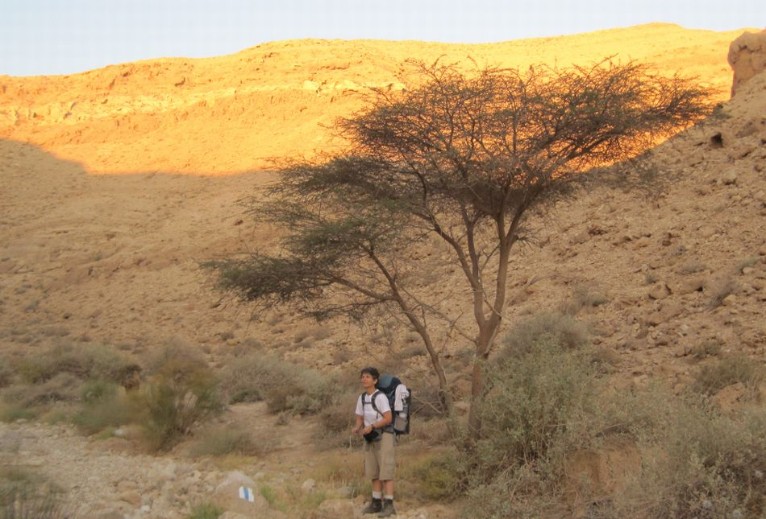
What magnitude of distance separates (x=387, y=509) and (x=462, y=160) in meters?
3.70

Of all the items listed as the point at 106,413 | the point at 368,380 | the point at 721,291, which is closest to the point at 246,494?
the point at 368,380

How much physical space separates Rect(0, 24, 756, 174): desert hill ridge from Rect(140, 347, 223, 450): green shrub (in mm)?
20467

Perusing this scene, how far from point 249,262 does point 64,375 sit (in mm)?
8195

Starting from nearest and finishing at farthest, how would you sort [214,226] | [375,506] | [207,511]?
[207,511] < [375,506] < [214,226]

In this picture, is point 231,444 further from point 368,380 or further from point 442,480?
point 368,380

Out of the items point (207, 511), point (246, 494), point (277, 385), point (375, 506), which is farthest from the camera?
point (277, 385)

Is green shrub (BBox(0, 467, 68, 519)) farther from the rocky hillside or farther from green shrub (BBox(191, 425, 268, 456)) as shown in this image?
green shrub (BBox(191, 425, 268, 456))

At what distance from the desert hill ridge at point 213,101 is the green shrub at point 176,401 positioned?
20.5m

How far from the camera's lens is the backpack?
7.08 meters

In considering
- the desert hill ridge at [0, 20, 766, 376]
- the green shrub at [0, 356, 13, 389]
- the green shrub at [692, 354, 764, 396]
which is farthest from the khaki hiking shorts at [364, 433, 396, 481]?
the green shrub at [0, 356, 13, 389]

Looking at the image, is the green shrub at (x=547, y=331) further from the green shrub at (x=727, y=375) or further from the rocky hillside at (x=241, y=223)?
the green shrub at (x=727, y=375)

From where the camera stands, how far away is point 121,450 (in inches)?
425

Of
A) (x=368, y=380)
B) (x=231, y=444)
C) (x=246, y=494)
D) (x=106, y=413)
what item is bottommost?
(x=106, y=413)

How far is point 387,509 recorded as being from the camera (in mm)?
7051
